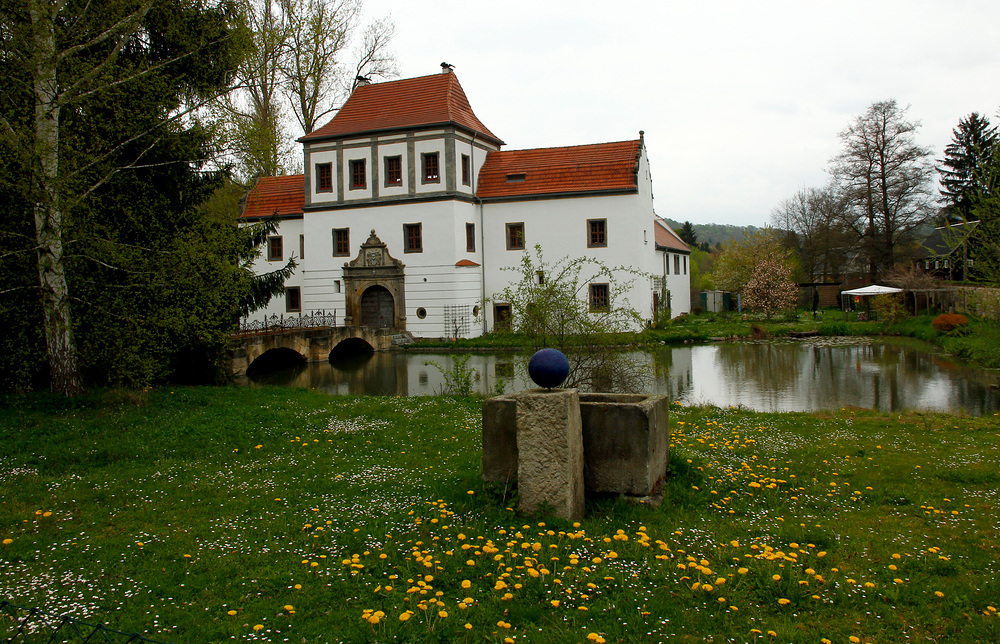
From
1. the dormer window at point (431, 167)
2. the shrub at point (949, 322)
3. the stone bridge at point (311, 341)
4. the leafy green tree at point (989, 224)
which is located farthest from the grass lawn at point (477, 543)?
the dormer window at point (431, 167)

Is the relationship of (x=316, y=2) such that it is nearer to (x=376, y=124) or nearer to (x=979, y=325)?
(x=376, y=124)

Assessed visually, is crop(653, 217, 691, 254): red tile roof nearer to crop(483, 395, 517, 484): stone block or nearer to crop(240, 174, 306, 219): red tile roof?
crop(240, 174, 306, 219): red tile roof

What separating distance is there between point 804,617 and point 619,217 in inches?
1107

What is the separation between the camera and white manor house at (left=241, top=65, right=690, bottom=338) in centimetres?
3152

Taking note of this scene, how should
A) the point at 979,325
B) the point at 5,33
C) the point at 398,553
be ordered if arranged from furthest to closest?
the point at 979,325
the point at 5,33
the point at 398,553

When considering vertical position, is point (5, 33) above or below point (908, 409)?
above

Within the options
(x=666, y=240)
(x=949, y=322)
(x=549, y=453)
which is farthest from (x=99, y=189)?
(x=666, y=240)

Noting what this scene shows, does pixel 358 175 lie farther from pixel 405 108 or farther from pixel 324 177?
pixel 405 108

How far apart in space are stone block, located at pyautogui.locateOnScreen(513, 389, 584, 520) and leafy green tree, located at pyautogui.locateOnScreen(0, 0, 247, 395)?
731 centimetres

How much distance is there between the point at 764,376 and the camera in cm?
1938

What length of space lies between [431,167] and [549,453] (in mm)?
27357

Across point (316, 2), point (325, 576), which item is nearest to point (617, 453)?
point (325, 576)

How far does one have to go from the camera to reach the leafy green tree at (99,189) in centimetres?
1045

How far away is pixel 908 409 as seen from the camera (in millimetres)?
13633
